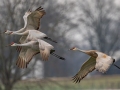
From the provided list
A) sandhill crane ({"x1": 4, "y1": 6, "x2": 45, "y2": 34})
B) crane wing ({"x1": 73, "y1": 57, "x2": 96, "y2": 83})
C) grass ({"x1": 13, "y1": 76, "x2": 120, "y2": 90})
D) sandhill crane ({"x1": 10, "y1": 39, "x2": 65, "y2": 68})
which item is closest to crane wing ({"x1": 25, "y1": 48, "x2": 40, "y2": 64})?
sandhill crane ({"x1": 10, "y1": 39, "x2": 65, "y2": 68})

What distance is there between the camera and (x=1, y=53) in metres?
27.3

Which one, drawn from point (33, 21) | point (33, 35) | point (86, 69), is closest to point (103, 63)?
point (86, 69)

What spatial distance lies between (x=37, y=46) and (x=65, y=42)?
28.1 metres

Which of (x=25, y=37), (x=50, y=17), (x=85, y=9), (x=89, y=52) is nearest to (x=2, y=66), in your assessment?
(x=50, y=17)

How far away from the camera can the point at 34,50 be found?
14312 millimetres

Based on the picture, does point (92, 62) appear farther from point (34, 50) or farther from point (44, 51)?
point (44, 51)

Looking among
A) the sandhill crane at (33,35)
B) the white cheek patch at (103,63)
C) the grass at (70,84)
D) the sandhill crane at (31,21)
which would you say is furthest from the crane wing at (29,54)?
the grass at (70,84)

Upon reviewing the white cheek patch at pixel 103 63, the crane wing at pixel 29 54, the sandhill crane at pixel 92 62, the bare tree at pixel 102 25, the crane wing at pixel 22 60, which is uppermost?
the white cheek patch at pixel 103 63

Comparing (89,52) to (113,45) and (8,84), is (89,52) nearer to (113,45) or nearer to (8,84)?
(8,84)

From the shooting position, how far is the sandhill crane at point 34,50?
1274 cm

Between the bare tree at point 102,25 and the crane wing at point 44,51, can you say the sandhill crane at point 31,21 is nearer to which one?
the crane wing at point 44,51

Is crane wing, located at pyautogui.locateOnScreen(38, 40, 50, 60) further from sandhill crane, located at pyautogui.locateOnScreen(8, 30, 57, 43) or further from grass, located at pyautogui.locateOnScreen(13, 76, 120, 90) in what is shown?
grass, located at pyautogui.locateOnScreen(13, 76, 120, 90)

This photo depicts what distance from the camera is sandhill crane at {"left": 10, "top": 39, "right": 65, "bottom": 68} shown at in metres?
12.7

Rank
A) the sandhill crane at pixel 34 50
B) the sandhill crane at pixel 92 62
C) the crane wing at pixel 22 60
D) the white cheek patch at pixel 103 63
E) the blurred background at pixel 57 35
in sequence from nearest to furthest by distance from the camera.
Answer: the white cheek patch at pixel 103 63, the sandhill crane at pixel 92 62, the sandhill crane at pixel 34 50, the crane wing at pixel 22 60, the blurred background at pixel 57 35
